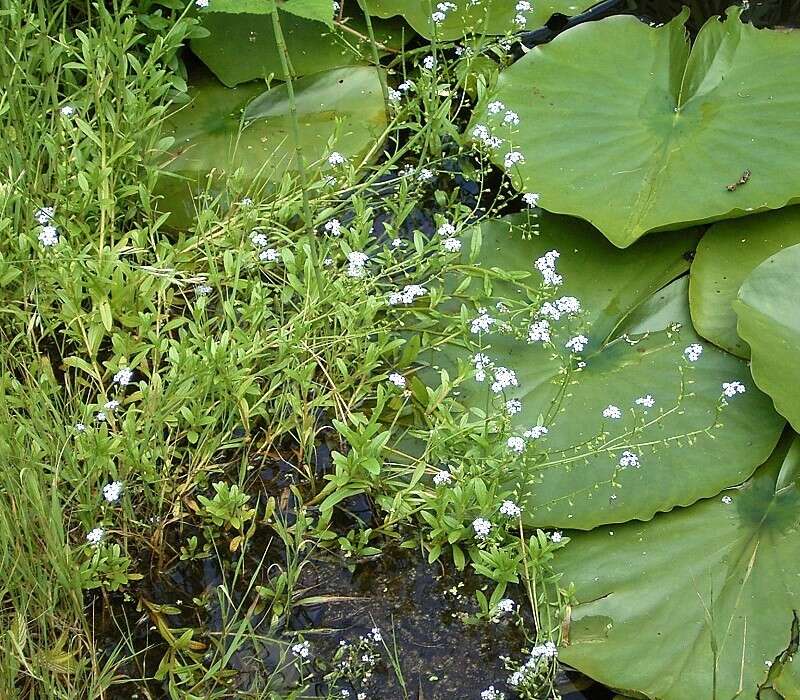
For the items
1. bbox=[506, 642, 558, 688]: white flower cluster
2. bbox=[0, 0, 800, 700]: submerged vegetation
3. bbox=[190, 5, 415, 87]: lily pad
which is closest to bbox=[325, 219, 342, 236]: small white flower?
bbox=[0, 0, 800, 700]: submerged vegetation

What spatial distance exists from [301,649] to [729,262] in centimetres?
139

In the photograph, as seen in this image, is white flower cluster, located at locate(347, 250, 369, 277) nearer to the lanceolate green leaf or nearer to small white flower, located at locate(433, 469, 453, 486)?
small white flower, located at locate(433, 469, 453, 486)

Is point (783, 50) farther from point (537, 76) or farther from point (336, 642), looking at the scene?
point (336, 642)

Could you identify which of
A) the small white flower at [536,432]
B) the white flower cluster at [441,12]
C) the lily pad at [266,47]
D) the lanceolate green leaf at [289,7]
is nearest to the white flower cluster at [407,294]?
the small white flower at [536,432]

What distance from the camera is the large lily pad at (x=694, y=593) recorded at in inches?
73.1

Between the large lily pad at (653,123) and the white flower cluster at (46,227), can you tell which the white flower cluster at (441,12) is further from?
the white flower cluster at (46,227)

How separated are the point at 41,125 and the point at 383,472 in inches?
52.2

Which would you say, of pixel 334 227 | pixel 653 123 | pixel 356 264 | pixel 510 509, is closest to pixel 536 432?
pixel 510 509

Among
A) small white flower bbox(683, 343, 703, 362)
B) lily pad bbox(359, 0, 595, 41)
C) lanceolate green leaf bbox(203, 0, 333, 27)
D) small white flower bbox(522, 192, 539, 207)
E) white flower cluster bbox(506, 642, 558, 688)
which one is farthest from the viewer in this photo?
lily pad bbox(359, 0, 595, 41)

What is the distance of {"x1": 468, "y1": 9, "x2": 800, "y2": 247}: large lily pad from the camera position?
2.41 m

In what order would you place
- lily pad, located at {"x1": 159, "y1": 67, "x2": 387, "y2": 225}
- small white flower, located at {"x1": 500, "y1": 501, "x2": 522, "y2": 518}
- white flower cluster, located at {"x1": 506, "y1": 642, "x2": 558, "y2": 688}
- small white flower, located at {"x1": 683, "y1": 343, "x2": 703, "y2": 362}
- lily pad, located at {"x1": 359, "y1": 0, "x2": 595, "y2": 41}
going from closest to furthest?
white flower cluster, located at {"x1": 506, "y1": 642, "x2": 558, "y2": 688}
small white flower, located at {"x1": 500, "y1": 501, "x2": 522, "y2": 518}
small white flower, located at {"x1": 683, "y1": 343, "x2": 703, "y2": 362}
lily pad, located at {"x1": 159, "y1": 67, "x2": 387, "y2": 225}
lily pad, located at {"x1": 359, "y1": 0, "x2": 595, "y2": 41}

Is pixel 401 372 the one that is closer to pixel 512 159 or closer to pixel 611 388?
pixel 611 388

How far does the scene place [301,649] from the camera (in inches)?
74.0

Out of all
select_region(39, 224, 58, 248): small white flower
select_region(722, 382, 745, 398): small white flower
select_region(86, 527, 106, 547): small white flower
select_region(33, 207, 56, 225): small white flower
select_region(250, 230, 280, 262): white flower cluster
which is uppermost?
select_region(39, 224, 58, 248): small white flower
